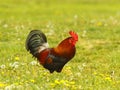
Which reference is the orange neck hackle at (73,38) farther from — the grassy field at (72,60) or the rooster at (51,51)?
the grassy field at (72,60)

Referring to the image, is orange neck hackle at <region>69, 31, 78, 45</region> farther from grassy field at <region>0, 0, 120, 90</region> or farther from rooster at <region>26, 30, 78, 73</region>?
grassy field at <region>0, 0, 120, 90</region>

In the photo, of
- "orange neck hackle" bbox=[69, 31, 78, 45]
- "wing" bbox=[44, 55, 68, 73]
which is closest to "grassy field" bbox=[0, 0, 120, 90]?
"wing" bbox=[44, 55, 68, 73]

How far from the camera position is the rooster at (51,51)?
38.7 feet

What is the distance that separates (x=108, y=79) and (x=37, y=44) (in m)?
2.19

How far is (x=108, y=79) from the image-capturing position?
39.3ft

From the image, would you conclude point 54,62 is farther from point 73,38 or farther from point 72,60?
point 72,60

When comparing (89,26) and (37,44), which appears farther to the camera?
(89,26)

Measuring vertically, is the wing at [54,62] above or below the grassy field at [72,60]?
above

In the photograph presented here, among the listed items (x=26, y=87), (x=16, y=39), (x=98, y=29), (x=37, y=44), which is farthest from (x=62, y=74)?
(x=98, y=29)

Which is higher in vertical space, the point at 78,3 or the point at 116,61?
the point at 116,61

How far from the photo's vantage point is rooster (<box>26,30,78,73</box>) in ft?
38.7

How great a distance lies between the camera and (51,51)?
12.0 metres

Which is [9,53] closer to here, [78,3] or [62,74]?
[62,74]

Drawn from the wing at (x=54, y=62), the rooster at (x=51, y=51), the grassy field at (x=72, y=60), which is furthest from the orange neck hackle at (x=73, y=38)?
the grassy field at (x=72, y=60)
